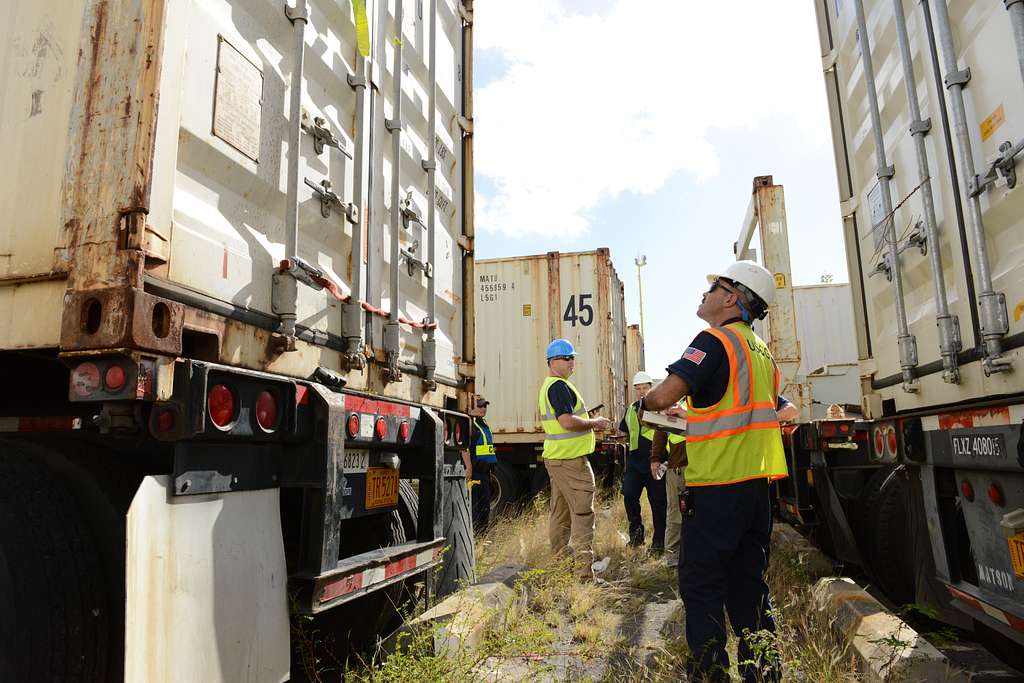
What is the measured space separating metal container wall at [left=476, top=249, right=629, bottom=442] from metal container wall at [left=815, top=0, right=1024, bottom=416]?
575 centimetres

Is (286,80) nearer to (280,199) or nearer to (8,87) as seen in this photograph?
(280,199)

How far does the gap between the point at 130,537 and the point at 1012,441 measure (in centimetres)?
284

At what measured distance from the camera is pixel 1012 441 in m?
2.51

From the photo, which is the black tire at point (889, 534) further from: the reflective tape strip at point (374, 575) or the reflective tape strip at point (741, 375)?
the reflective tape strip at point (374, 575)

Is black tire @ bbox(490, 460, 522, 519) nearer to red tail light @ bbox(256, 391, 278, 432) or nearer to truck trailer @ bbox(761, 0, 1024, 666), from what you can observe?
truck trailer @ bbox(761, 0, 1024, 666)

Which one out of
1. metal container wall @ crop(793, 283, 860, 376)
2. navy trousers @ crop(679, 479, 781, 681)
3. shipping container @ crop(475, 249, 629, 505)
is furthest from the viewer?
metal container wall @ crop(793, 283, 860, 376)

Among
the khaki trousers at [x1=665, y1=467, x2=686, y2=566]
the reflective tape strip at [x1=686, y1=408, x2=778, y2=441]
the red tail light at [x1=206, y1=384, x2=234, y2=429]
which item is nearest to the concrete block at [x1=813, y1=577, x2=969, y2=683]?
the reflective tape strip at [x1=686, y1=408, x2=778, y2=441]

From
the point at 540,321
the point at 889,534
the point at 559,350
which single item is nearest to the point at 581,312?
the point at 540,321

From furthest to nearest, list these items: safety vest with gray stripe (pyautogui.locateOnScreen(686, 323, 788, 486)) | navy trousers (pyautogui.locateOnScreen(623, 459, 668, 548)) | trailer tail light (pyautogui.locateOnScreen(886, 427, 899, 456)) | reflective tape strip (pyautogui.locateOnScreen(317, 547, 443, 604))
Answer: navy trousers (pyautogui.locateOnScreen(623, 459, 668, 548)) < trailer tail light (pyautogui.locateOnScreen(886, 427, 899, 456)) < safety vest with gray stripe (pyautogui.locateOnScreen(686, 323, 788, 486)) < reflective tape strip (pyautogui.locateOnScreen(317, 547, 443, 604))

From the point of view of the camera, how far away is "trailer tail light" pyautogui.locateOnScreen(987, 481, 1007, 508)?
2.67m

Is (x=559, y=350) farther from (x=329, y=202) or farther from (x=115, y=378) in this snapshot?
(x=115, y=378)

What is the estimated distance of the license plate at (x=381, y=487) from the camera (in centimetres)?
293

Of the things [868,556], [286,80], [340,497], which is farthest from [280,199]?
[868,556]

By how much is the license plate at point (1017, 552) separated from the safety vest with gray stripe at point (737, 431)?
31.6 inches
